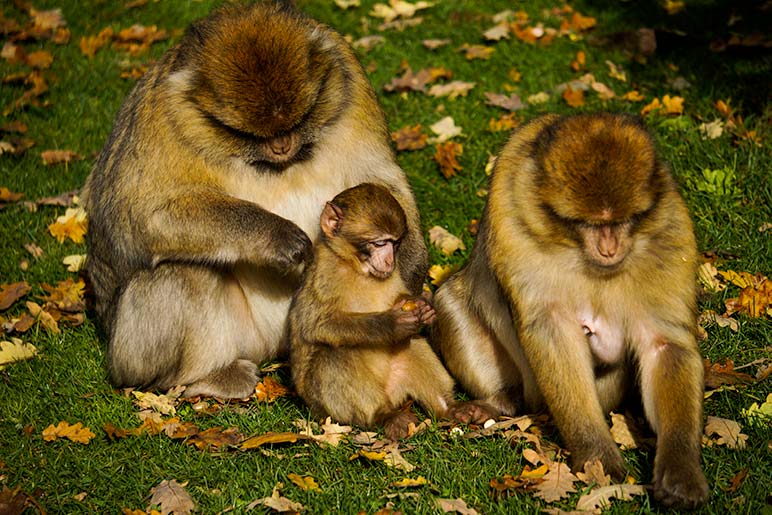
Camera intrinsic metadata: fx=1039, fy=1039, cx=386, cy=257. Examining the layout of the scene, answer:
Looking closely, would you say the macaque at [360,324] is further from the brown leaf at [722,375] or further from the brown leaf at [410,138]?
the brown leaf at [410,138]

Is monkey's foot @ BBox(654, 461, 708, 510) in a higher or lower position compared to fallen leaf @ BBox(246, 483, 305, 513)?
higher

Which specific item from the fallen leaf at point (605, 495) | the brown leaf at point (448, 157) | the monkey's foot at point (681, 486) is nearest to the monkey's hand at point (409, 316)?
the fallen leaf at point (605, 495)

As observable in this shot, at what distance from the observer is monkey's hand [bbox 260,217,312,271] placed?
16.7 feet

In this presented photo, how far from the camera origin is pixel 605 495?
413 centimetres

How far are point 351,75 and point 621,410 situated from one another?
7.05ft

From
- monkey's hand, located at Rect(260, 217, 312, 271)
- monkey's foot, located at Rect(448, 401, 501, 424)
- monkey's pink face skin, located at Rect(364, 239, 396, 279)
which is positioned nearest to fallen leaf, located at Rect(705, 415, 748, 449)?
monkey's foot, located at Rect(448, 401, 501, 424)

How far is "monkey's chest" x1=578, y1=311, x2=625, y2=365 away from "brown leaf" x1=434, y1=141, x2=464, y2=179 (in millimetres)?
2923

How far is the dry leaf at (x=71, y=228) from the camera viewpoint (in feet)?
23.5

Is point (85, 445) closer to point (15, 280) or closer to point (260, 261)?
point (260, 261)

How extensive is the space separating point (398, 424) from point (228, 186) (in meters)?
1.47

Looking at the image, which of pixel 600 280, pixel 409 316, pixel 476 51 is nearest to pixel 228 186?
pixel 409 316

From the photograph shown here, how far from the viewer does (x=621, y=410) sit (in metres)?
4.91

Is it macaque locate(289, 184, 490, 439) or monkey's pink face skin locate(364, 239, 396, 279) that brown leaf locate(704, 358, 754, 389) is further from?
monkey's pink face skin locate(364, 239, 396, 279)

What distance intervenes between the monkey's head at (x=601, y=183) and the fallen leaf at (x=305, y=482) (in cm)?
151
